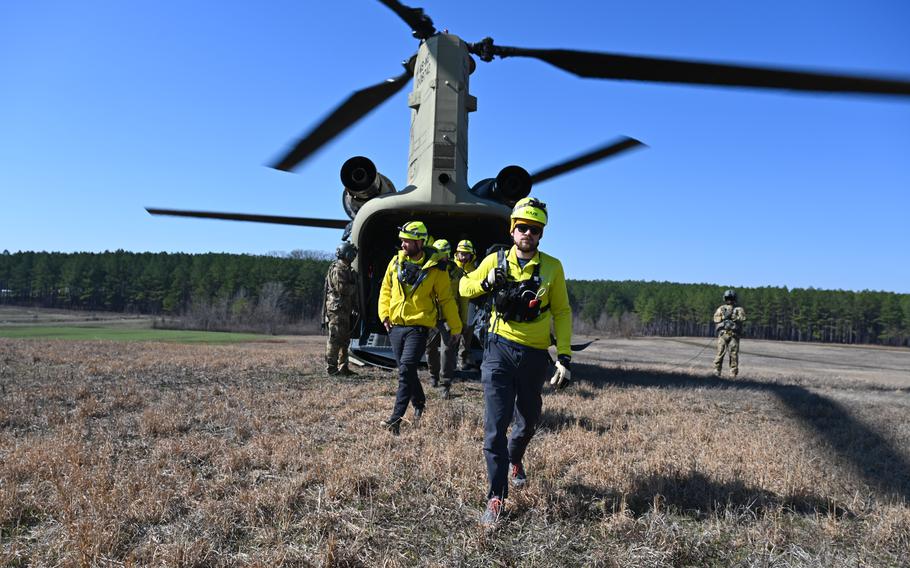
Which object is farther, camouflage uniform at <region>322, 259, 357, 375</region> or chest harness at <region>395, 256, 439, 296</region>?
camouflage uniform at <region>322, 259, 357, 375</region>

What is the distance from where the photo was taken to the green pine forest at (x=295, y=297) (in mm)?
67875

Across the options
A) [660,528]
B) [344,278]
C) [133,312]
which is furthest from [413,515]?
[133,312]

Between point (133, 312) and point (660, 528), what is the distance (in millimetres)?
85083

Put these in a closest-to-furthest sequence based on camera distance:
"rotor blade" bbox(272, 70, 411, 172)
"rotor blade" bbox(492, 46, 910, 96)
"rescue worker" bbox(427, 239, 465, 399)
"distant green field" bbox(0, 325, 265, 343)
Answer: "rotor blade" bbox(492, 46, 910, 96) → "rescue worker" bbox(427, 239, 465, 399) → "rotor blade" bbox(272, 70, 411, 172) → "distant green field" bbox(0, 325, 265, 343)

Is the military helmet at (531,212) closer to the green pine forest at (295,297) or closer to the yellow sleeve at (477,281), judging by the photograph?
the yellow sleeve at (477,281)

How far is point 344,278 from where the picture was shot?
352 inches

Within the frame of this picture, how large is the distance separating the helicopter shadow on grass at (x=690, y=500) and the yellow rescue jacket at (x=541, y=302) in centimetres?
96

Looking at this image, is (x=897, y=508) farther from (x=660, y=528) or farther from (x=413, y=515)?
(x=413, y=515)

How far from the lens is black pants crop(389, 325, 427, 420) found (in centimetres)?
512

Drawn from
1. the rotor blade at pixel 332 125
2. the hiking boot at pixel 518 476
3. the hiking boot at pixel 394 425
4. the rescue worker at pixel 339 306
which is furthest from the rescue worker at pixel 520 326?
the rescue worker at pixel 339 306

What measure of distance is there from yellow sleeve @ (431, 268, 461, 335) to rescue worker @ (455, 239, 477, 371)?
4.35ft

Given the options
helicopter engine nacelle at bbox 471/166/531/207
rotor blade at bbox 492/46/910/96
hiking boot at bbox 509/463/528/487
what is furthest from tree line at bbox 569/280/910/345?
hiking boot at bbox 509/463/528/487

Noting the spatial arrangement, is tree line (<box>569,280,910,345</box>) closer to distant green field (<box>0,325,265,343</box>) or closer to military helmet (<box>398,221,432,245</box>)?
distant green field (<box>0,325,265,343</box>)

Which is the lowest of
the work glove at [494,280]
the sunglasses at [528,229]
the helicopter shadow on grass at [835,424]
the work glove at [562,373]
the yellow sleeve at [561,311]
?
the helicopter shadow on grass at [835,424]
